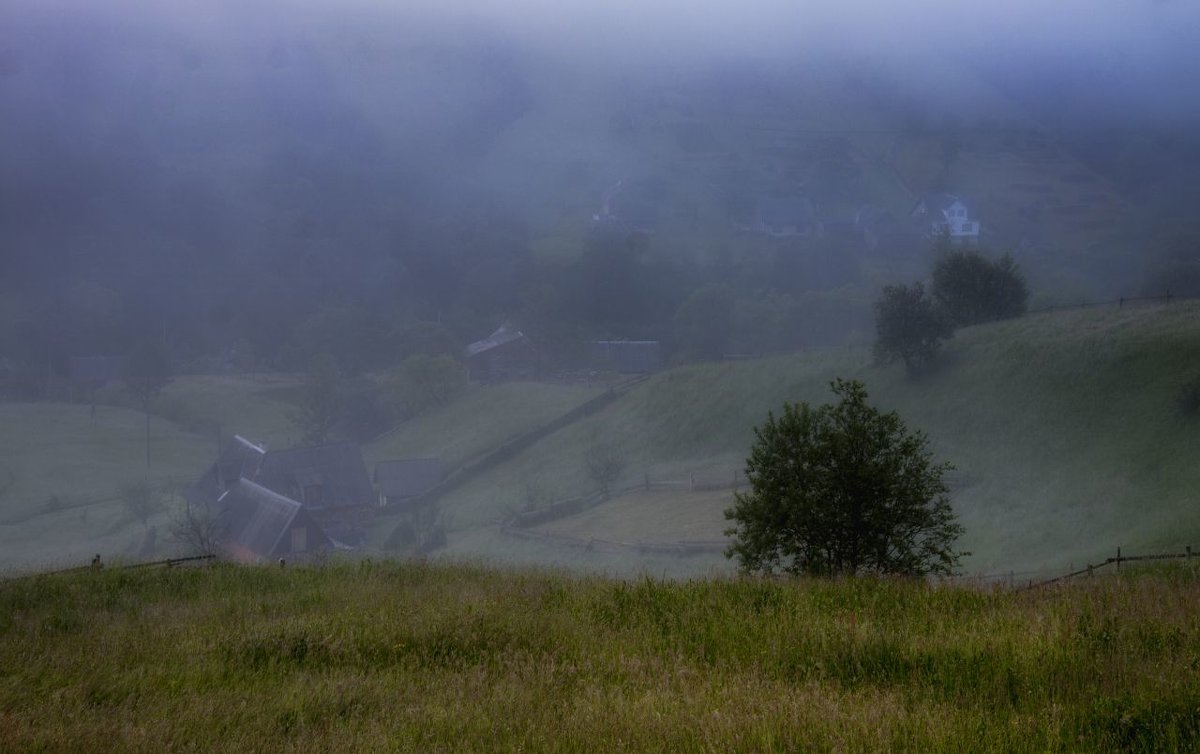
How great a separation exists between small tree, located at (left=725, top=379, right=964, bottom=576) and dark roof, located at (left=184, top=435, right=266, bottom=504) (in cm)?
4720

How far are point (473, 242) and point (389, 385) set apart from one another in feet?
224

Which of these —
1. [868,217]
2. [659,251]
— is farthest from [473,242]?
[868,217]

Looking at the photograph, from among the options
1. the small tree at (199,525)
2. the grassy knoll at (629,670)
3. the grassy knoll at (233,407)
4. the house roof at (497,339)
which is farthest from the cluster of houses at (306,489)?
the grassy knoll at (629,670)

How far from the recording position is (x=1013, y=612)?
8.31 meters

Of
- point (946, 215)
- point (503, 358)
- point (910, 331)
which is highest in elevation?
point (946, 215)

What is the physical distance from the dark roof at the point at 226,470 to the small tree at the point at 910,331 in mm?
37368

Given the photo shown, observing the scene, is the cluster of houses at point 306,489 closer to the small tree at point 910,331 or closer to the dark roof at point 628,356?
the dark roof at point 628,356

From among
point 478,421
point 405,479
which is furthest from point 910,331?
point 405,479

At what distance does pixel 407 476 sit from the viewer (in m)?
57.9

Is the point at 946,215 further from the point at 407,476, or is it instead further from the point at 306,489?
the point at 306,489

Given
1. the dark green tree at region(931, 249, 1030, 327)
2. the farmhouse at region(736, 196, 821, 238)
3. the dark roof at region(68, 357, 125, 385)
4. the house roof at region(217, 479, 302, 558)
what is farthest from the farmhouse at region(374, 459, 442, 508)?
the farmhouse at region(736, 196, 821, 238)

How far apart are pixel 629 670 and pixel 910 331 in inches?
1941

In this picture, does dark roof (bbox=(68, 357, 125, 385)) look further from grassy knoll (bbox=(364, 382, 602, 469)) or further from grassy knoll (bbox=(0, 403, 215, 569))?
grassy knoll (bbox=(364, 382, 602, 469))

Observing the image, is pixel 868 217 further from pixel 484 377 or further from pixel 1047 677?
pixel 1047 677
